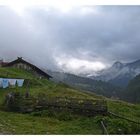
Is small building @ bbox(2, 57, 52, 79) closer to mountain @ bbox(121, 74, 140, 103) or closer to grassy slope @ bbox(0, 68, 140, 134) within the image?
grassy slope @ bbox(0, 68, 140, 134)

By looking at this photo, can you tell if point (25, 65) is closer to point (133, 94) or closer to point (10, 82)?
point (10, 82)

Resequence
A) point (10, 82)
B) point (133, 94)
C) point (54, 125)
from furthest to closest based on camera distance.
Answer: point (133, 94) < point (10, 82) < point (54, 125)

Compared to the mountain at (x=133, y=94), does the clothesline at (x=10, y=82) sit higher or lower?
lower

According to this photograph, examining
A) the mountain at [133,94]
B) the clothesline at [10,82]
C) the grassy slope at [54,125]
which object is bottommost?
the grassy slope at [54,125]

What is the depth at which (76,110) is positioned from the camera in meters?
20.6

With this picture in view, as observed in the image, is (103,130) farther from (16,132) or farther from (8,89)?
(8,89)

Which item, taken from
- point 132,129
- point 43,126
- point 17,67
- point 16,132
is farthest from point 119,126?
point 17,67

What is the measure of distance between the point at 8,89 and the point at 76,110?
1305cm

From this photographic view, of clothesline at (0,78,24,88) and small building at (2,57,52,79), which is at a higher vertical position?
small building at (2,57,52,79)

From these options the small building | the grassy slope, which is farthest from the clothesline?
the small building

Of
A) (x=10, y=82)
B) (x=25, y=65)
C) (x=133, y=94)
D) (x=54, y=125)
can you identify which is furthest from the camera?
(x=133, y=94)

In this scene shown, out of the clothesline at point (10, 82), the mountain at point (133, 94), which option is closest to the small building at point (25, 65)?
the clothesline at point (10, 82)

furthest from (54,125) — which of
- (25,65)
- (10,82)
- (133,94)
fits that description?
(133,94)

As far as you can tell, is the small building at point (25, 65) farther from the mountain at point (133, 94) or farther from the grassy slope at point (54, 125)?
the mountain at point (133, 94)
